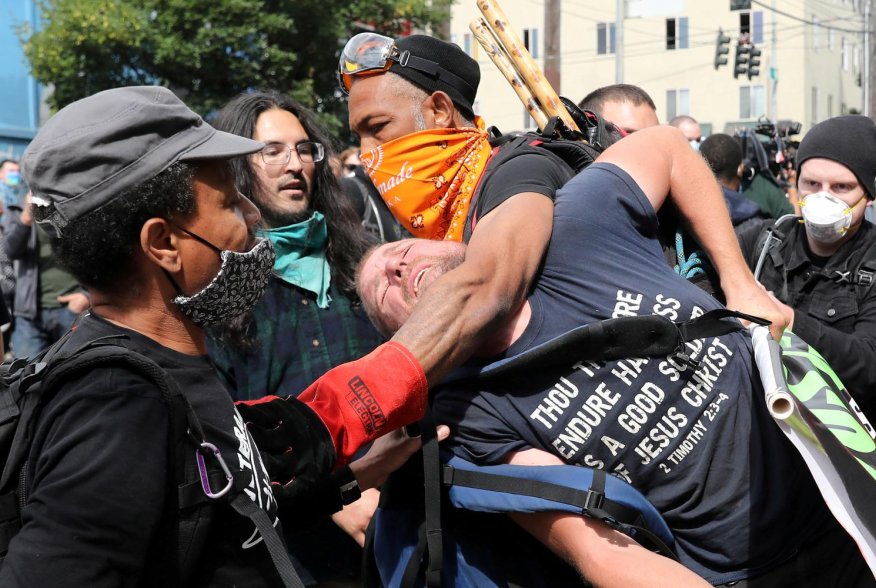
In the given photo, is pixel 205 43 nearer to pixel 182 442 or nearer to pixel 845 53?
pixel 182 442

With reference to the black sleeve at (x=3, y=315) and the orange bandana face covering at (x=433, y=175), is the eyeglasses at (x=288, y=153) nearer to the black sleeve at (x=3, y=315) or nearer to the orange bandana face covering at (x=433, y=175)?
the orange bandana face covering at (x=433, y=175)

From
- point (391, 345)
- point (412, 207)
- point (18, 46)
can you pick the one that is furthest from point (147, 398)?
point (18, 46)

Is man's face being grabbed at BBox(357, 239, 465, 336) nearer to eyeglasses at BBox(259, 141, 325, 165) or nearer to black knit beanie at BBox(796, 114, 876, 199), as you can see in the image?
eyeglasses at BBox(259, 141, 325, 165)

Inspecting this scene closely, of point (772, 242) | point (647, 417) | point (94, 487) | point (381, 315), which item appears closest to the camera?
point (94, 487)

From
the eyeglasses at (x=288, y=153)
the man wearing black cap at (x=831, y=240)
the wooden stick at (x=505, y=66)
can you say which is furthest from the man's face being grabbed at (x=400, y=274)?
the man wearing black cap at (x=831, y=240)

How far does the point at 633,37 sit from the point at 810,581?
4203cm

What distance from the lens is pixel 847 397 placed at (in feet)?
7.08

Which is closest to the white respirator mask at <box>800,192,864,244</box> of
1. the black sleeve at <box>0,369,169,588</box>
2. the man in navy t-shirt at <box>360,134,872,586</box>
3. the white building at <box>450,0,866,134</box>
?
the man in navy t-shirt at <box>360,134,872,586</box>

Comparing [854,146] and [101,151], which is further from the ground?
[101,151]

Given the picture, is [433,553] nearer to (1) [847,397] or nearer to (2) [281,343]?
(1) [847,397]

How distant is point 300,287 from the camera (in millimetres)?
3297

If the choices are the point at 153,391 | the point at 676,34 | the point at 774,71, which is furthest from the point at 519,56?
the point at 676,34

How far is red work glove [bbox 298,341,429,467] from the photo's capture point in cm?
193

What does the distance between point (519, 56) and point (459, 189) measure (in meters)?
0.63
